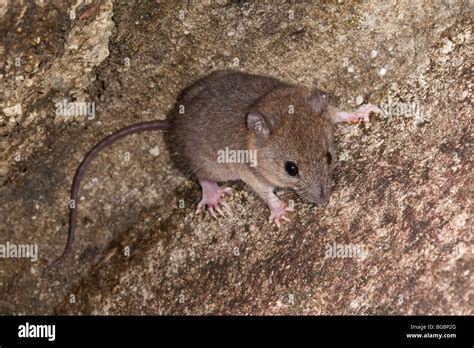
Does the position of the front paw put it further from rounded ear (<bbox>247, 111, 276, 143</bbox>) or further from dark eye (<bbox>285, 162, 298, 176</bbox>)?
rounded ear (<bbox>247, 111, 276, 143</bbox>)

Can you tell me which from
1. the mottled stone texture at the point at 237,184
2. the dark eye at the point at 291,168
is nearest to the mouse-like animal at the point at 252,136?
the dark eye at the point at 291,168

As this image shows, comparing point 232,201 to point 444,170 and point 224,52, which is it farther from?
point 444,170

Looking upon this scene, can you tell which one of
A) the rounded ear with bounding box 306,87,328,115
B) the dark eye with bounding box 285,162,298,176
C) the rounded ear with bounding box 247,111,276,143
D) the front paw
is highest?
the rounded ear with bounding box 306,87,328,115

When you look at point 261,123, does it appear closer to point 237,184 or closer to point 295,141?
point 295,141

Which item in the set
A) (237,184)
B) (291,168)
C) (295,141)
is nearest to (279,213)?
(291,168)

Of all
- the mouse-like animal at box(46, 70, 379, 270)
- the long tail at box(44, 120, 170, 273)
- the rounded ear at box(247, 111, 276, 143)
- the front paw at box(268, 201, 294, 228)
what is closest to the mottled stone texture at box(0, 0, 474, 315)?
the front paw at box(268, 201, 294, 228)

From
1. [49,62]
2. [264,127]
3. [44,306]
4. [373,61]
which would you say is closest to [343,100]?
[373,61]
